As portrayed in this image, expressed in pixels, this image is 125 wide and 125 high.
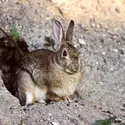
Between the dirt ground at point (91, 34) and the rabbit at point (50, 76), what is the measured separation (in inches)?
8.1

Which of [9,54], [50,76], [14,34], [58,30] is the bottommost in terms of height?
[9,54]

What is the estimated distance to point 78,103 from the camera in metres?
5.99

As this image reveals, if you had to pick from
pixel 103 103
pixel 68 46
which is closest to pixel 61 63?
pixel 68 46

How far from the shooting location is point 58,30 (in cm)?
613

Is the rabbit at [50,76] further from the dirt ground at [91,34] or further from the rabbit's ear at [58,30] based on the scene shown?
the dirt ground at [91,34]

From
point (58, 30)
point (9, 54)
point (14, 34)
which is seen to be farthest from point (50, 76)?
point (9, 54)

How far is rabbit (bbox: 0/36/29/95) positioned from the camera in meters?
6.90

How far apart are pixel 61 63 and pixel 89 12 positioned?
1.33 metres

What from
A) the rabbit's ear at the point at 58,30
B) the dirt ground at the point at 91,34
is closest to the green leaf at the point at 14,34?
the dirt ground at the point at 91,34

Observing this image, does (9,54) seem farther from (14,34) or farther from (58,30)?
(58,30)

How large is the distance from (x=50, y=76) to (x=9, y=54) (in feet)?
3.42

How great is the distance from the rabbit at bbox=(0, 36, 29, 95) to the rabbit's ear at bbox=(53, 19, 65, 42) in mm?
859

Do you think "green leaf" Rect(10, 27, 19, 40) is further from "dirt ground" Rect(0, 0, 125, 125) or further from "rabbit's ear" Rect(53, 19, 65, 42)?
"rabbit's ear" Rect(53, 19, 65, 42)

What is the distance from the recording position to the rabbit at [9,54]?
22.6 ft
